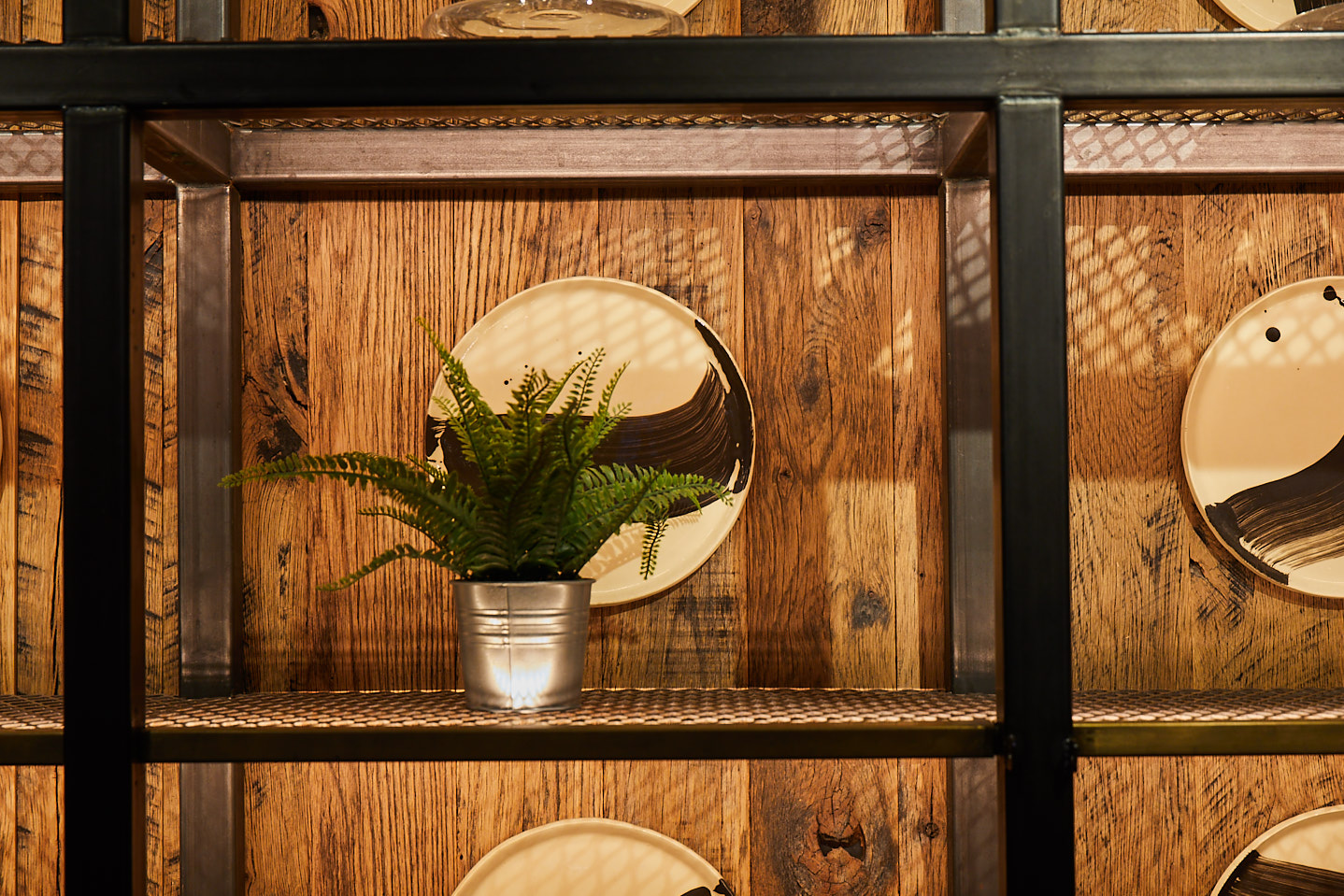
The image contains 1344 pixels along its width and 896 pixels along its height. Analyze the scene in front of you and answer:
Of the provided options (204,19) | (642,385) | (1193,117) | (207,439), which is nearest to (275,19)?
(204,19)

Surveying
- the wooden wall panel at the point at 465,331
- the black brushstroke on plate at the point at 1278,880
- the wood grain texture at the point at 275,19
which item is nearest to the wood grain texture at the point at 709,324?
the wooden wall panel at the point at 465,331

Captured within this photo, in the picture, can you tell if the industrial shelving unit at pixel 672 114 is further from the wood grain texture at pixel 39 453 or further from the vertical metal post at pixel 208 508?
the wood grain texture at pixel 39 453

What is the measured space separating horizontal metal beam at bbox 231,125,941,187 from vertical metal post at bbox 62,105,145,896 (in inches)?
13.9

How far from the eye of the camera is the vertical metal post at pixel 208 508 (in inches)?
46.3

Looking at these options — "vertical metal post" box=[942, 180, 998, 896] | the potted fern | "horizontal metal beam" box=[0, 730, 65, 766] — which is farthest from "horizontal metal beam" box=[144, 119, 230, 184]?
"vertical metal post" box=[942, 180, 998, 896]

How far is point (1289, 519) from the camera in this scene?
1.22 m

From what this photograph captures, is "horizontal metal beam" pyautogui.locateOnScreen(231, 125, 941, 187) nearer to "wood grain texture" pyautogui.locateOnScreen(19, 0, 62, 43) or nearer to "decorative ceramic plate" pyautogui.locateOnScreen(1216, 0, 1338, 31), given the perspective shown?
"wood grain texture" pyautogui.locateOnScreen(19, 0, 62, 43)

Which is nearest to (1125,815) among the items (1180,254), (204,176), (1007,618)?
(1007,618)

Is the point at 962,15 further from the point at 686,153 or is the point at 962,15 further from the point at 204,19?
the point at 204,19

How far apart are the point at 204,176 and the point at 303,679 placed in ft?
1.99

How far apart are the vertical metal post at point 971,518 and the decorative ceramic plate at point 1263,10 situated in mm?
394

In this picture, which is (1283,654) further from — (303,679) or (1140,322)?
(303,679)

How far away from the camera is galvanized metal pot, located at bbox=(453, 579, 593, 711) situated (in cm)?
94

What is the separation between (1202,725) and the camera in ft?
2.80
